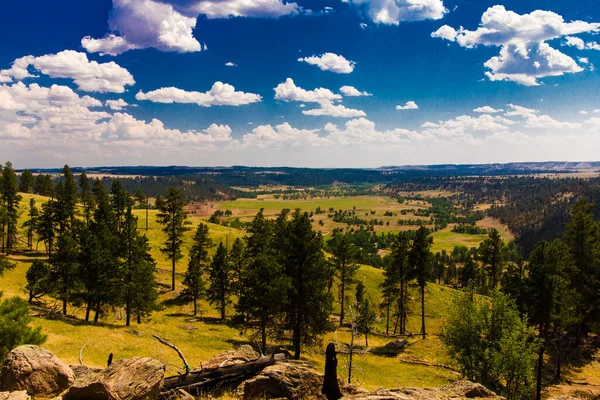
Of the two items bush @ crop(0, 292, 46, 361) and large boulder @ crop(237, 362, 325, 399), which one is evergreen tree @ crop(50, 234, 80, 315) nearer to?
bush @ crop(0, 292, 46, 361)

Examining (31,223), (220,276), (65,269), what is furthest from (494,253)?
(31,223)

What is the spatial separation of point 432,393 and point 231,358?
372 inches

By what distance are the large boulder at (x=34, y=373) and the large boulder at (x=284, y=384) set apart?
25.9 ft

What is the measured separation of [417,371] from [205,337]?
91.3 feet

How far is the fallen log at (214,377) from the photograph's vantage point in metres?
13.9

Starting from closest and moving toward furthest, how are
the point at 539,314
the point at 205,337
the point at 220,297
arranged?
the point at 539,314
the point at 205,337
the point at 220,297

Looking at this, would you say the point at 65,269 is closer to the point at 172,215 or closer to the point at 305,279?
the point at 172,215

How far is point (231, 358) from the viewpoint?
16.7 m

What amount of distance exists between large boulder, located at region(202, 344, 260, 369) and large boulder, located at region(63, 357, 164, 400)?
2.54 meters

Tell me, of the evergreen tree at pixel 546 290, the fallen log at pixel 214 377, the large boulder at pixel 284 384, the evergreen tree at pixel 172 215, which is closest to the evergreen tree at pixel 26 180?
the evergreen tree at pixel 172 215

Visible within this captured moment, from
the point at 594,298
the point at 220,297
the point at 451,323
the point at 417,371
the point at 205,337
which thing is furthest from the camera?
the point at 220,297

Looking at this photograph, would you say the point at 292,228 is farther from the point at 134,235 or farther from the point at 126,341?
the point at 134,235

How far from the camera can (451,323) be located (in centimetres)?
3584

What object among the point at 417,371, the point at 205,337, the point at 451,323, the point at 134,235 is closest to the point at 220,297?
the point at 205,337
